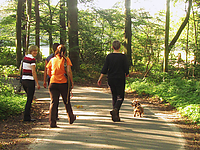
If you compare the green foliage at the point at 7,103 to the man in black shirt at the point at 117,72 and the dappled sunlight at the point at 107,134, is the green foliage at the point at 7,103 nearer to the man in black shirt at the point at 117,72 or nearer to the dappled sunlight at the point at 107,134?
the dappled sunlight at the point at 107,134

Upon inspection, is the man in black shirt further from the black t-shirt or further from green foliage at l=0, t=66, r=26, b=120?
green foliage at l=0, t=66, r=26, b=120

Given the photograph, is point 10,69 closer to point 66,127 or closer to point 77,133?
point 66,127

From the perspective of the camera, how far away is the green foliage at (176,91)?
794cm

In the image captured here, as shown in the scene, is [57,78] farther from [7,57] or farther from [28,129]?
[7,57]

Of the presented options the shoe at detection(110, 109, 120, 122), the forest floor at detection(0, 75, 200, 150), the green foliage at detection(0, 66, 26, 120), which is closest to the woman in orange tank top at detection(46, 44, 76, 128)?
the forest floor at detection(0, 75, 200, 150)

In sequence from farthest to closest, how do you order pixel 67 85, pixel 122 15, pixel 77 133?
1. pixel 122 15
2. pixel 67 85
3. pixel 77 133

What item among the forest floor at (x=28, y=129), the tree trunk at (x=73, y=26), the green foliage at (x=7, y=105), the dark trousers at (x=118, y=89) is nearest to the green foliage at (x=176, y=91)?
the forest floor at (x=28, y=129)

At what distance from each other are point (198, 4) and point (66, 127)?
1311 cm

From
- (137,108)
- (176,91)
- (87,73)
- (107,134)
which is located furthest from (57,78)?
(87,73)

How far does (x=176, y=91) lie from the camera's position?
10648mm

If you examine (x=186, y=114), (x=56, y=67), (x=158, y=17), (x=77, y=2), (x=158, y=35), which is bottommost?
(x=186, y=114)

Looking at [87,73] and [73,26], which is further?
[87,73]

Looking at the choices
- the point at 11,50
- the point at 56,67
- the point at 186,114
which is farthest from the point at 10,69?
the point at 11,50

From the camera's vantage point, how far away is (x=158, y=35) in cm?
1590
